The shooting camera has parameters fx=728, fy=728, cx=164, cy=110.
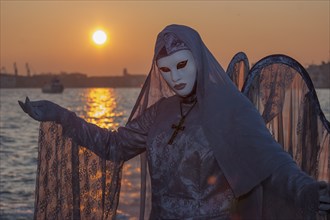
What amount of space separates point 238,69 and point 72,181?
1.73 m

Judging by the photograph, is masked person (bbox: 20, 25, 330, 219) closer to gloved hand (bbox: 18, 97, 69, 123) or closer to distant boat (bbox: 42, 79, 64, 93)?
gloved hand (bbox: 18, 97, 69, 123)

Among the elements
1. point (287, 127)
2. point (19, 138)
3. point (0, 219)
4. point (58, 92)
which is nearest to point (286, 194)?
point (287, 127)

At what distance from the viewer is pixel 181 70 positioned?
3777 mm

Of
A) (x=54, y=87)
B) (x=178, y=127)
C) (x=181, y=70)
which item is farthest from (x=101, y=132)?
(x=54, y=87)

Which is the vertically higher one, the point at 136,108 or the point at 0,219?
the point at 136,108

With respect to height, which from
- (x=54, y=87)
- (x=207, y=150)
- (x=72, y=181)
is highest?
(x=54, y=87)

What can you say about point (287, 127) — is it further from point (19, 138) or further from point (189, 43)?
point (19, 138)

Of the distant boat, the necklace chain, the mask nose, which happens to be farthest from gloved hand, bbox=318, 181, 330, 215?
the distant boat

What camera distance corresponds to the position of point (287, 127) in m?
4.84

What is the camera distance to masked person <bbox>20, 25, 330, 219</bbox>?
3469 millimetres

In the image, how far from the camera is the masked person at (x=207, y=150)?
11.4 feet

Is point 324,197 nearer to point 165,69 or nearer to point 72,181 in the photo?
point 165,69

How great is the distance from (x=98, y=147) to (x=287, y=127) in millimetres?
1326

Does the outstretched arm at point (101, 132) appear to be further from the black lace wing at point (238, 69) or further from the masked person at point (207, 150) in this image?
the black lace wing at point (238, 69)
